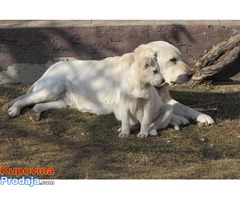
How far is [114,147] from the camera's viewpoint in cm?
732

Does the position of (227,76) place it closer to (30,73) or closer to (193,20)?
(193,20)

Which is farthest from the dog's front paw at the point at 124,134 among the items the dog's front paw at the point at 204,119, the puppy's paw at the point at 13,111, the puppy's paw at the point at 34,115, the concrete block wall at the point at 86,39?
the concrete block wall at the point at 86,39

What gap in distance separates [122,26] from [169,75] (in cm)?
225

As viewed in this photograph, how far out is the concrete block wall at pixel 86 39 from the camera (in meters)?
9.95

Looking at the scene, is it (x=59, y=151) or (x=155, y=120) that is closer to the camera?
(x=59, y=151)

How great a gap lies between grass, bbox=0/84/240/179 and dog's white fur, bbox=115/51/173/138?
141mm

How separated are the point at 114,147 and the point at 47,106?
1.65m

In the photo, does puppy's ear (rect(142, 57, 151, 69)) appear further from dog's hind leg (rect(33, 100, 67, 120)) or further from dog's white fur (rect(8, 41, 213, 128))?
dog's hind leg (rect(33, 100, 67, 120))

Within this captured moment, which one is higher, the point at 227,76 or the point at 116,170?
the point at 116,170

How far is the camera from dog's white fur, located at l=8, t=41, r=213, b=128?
822cm

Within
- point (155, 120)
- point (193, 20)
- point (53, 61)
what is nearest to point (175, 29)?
point (193, 20)

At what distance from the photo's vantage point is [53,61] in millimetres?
10070

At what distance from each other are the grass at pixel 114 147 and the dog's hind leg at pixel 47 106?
8 cm

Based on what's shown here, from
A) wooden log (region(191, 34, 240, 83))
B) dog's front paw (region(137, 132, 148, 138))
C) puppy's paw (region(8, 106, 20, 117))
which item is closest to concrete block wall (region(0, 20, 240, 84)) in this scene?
wooden log (region(191, 34, 240, 83))
